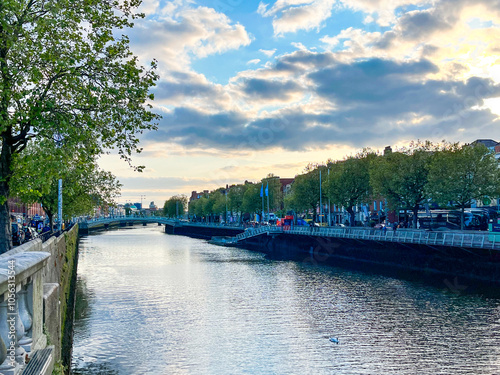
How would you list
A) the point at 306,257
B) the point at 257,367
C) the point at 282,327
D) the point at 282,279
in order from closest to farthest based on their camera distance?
the point at 257,367
the point at 282,327
the point at 282,279
the point at 306,257

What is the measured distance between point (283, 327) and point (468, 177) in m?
36.2

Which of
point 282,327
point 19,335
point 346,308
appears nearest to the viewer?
point 19,335

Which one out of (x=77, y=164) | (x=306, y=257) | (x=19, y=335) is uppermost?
(x=77, y=164)

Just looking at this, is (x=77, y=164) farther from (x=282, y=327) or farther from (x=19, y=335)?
(x=282, y=327)

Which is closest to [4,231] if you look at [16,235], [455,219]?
[16,235]

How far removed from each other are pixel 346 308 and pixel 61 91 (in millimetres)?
22139

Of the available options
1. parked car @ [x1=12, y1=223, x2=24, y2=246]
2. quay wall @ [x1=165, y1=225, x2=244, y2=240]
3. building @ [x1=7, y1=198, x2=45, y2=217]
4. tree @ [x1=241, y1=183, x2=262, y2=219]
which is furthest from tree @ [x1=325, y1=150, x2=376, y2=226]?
building @ [x1=7, y1=198, x2=45, y2=217]

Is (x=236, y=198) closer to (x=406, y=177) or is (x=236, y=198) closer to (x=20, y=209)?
(x=20, y=209)

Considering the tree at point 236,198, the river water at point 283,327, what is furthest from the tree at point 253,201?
the river water at point 283,327

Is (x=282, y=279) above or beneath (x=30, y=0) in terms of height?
beneath

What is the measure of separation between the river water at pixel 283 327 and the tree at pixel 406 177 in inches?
782

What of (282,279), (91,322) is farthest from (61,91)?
(282,279)

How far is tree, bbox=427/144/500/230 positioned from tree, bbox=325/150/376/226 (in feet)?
72.1

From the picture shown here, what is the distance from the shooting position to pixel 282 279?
47656 mm
